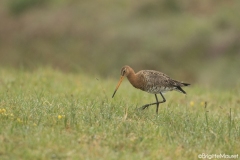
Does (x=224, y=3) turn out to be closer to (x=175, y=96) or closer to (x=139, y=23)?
(x=139, y=23)

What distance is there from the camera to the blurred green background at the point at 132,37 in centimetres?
2441

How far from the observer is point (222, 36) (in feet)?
81.7

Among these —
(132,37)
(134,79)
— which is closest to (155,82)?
(134,79)

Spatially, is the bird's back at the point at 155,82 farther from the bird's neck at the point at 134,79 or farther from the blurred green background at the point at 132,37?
the blurred green background at the point at 132,37

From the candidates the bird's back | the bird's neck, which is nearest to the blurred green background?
the bird's back

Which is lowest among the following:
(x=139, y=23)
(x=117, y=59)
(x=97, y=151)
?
(x=97, y=151)

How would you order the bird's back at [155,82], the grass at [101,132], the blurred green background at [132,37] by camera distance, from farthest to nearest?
the blurred green background at [132,37] → the bird's back at [155,82] → the grass at [101,132]

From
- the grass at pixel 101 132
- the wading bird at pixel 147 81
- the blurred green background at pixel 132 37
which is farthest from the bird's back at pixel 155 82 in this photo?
the blurred green background at pixel 132 37

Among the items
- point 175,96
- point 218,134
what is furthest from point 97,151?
point 175,96

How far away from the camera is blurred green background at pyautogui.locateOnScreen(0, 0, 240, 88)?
2441 cm

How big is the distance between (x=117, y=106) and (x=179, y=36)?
684 inches

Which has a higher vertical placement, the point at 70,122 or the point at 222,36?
the point at 222,36

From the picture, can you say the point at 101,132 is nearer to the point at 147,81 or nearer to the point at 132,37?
the point at 147,81

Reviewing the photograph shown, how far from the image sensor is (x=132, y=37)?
2591 cm
